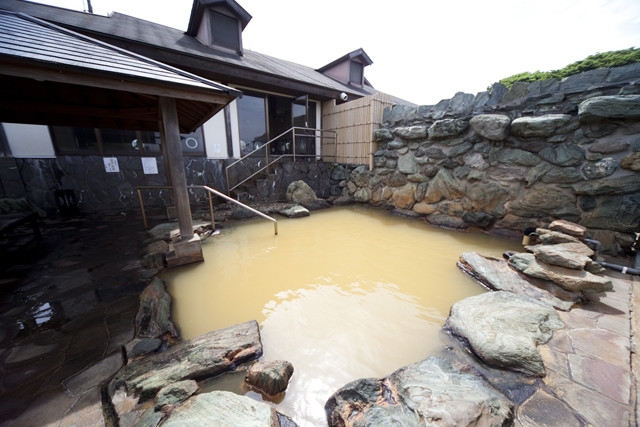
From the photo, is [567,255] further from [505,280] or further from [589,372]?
[589,372]

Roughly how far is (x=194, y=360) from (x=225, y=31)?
30.9 ft

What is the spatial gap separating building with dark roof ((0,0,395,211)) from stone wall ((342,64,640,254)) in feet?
6.58

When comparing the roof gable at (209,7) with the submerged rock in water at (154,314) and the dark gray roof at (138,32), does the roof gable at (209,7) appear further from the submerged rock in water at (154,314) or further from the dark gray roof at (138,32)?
the submerged rock in water at (154,314)

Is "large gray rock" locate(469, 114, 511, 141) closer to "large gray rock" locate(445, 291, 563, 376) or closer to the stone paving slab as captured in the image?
the stone paving slab

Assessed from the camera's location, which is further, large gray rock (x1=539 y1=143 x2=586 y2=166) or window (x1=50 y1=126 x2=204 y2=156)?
window (x1=50 y1=126 x2=204 y2=156)

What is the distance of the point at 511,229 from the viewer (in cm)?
475

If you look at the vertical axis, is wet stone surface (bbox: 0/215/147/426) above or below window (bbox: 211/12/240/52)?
below

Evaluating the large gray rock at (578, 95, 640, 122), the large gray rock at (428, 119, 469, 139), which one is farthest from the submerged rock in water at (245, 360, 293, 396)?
the large gray rock at (428, 119, 469, 139)

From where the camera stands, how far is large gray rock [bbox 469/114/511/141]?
15.0 feet

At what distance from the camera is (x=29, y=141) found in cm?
567

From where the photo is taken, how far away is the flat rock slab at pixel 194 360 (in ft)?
5.36

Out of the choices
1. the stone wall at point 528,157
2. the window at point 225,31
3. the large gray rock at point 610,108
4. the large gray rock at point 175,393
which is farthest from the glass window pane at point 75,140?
the large gray rock at point 610,108

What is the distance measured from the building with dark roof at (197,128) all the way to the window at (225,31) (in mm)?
29

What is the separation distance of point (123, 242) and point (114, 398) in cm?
366
